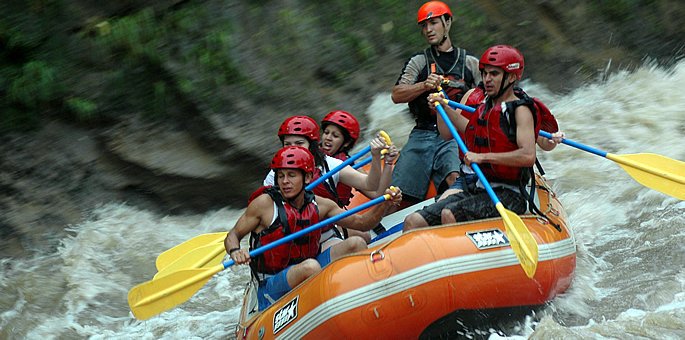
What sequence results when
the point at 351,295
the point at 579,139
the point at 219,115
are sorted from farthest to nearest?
the point at 579,139 < the point at 219,115 < the point at 351,295

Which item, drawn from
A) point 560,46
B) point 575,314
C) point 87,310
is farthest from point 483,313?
point 560,46

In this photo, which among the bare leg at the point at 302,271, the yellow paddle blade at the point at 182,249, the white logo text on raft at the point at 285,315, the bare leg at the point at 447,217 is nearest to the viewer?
the white logo text on raft at the point at 285,315

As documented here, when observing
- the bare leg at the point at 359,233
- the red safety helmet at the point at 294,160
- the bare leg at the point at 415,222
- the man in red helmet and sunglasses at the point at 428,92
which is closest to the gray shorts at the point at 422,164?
the man in red helmet and sunglasses at the point at 428,92

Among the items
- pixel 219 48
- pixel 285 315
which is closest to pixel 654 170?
pixel 285 315

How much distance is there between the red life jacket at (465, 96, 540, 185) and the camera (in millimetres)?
5234

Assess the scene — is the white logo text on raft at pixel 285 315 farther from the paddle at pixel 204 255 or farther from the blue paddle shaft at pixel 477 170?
the blue paddle shaft at pixel 477 170

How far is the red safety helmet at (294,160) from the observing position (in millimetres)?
5098

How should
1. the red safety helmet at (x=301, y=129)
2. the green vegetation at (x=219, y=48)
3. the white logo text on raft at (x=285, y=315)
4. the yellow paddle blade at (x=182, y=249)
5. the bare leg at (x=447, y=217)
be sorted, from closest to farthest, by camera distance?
the white logo text on raft at (x=285, y=315)
the bare leg at (x=447, y=217)
the red safety helmet at (x=301, y=129)
the yellow paddle blade at (x=182, y=249)
the green vegetation at (x=219, y=48)

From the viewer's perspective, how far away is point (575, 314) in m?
5.75

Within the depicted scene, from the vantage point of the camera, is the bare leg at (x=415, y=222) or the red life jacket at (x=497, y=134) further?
the bare leg at (x=415, y=222)

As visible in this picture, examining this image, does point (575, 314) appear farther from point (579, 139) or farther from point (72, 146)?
point (72, 146)

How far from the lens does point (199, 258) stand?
Answer: 5.79m

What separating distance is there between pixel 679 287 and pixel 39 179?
17.1 feet

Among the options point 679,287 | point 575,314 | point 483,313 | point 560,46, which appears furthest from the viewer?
point 560,46
